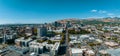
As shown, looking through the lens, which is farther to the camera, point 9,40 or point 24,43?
point 9,40

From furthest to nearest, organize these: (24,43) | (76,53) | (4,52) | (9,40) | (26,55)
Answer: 1. (9,40)
2. (24,43)
3. (4,52)
4. (26,55)
5. (76,53)

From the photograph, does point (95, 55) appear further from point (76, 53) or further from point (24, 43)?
point (24, 43)

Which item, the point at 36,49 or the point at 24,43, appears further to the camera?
the point at 24,43

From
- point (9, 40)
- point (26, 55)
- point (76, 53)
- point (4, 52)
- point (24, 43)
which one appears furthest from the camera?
point (9, 40)

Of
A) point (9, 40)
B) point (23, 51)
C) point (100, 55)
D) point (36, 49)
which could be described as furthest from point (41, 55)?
Answer: point (9, 40)

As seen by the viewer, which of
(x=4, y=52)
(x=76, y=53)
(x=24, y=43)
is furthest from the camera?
(x=24, y=43)

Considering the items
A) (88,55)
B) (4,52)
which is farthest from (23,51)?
(88,55)

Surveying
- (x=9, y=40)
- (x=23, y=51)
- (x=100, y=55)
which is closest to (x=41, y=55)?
(x=23, y=51)

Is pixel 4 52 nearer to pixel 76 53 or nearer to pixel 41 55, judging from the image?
pixel 41 55

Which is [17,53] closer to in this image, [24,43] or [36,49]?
[36,49]
